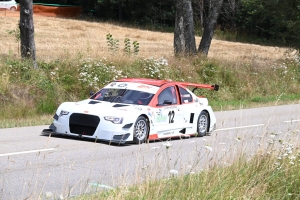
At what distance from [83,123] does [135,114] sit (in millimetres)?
1108

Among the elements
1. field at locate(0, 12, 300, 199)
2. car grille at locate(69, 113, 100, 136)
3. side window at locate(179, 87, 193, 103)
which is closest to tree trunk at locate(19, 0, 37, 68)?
field at locate(0, 12, 300, 199)

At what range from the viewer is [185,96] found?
Result: 1652 cm

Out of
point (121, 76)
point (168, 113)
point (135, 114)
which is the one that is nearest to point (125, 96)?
point (168, 113)

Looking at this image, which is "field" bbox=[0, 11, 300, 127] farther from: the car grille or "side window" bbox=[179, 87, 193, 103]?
the car grille

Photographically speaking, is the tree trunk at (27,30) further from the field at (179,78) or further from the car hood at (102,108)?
the car hood at (102,108)

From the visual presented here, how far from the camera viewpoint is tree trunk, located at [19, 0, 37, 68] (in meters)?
21.9

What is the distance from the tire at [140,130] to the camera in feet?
46.7

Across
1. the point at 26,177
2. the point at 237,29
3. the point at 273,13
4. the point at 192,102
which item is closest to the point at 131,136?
the point at 192,102

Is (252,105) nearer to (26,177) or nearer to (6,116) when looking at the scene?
(6,116)

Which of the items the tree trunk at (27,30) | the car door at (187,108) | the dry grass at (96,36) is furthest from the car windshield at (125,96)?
the dry grass at (96,36)

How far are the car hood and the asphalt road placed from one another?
65 cm

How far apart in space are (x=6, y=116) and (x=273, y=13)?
912 inches

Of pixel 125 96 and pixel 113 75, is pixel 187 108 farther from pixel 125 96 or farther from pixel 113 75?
pixel 113 75

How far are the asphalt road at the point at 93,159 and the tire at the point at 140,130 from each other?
0.16 meters
